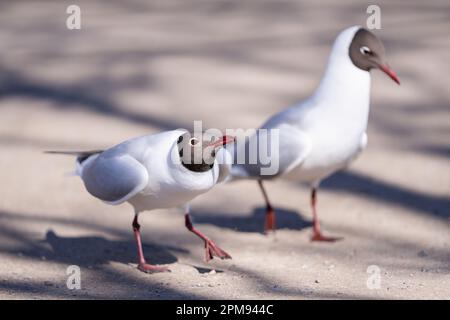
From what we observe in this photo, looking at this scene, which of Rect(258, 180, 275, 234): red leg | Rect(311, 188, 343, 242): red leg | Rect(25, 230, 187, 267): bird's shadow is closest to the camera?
Rect(25, 230, 187, 267): bird's shadow

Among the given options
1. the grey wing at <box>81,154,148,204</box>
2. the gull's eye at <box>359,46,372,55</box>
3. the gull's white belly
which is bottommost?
the grey wing at <box>81,154,148,204</box>

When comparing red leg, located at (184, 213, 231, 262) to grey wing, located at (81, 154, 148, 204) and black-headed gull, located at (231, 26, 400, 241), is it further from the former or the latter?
black-headed gull, located at (231, 26, 400, 241)

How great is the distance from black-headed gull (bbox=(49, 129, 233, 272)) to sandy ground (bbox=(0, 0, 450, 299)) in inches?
15.4

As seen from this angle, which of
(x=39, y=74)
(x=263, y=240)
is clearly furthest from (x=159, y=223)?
(x=39, y=74)

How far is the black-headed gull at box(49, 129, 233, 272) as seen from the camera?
3914 mm

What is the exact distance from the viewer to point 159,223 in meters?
5.25

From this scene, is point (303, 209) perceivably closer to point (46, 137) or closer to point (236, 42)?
point (46, 137)

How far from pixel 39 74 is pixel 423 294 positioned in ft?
15.9

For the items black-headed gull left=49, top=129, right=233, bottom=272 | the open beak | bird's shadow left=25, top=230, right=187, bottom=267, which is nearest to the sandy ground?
bird's shadow left=25, top=230, right=187, bottom=267

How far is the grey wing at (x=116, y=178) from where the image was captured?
13.3 ft

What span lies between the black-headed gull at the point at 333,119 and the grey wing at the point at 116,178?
97cm

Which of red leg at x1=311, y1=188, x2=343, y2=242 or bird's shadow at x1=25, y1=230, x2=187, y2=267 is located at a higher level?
red leg at x1=311, y1=188, x2=343, y2=242

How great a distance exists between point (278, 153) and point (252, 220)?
73 cm

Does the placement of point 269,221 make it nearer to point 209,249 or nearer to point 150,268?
point 209,249
